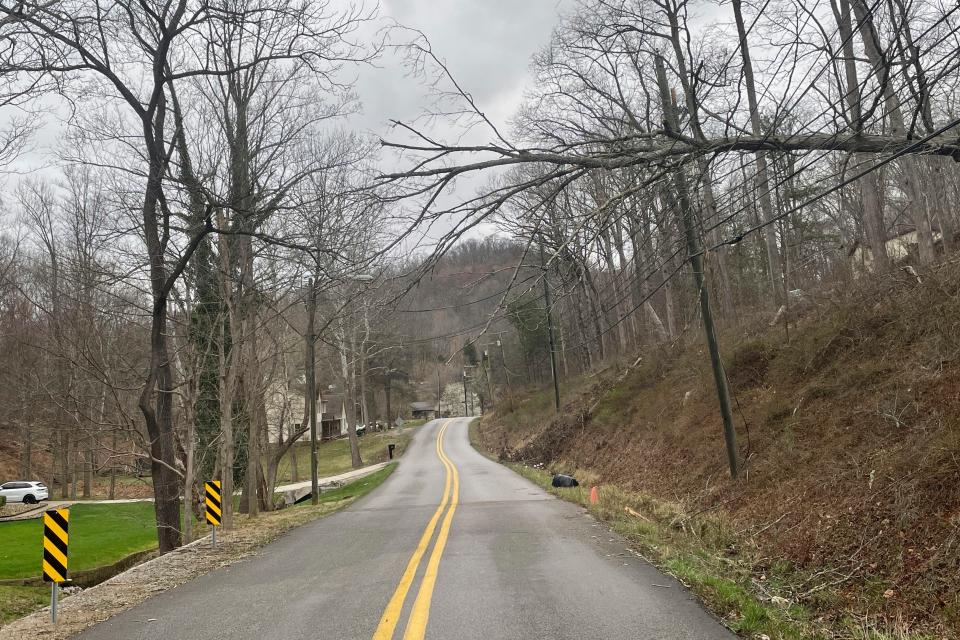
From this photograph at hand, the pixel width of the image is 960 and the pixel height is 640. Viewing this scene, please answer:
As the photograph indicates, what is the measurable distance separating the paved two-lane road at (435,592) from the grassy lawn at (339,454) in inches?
1257

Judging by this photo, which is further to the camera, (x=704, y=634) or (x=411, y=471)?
(x=411, y=471)

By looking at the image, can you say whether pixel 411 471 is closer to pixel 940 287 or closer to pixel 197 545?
pixel 197 545

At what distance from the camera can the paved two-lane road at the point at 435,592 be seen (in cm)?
488

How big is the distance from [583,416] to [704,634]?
2280cm

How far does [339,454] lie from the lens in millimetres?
56125

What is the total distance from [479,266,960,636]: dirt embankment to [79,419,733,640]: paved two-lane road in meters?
1.77

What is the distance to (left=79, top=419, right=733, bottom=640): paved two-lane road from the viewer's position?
488 centimetres

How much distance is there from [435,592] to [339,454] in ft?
171

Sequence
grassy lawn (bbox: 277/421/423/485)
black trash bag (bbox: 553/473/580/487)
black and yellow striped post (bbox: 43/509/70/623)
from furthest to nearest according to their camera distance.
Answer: grassy lawn (bbox: 277/421/423/485), black trash bag (bbox: 553/473/580/487), black and yellow striped post (bbox: 43/509/70/623)

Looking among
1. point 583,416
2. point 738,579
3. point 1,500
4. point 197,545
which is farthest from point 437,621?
point 1,500

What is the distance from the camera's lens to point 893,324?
11820 mm

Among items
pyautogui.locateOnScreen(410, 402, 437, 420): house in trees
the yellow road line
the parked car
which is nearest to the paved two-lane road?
the yellow road line

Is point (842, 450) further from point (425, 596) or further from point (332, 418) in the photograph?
point (332, 418)

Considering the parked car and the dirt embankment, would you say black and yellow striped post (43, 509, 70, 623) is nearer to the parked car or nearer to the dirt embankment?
the dirt embankment
